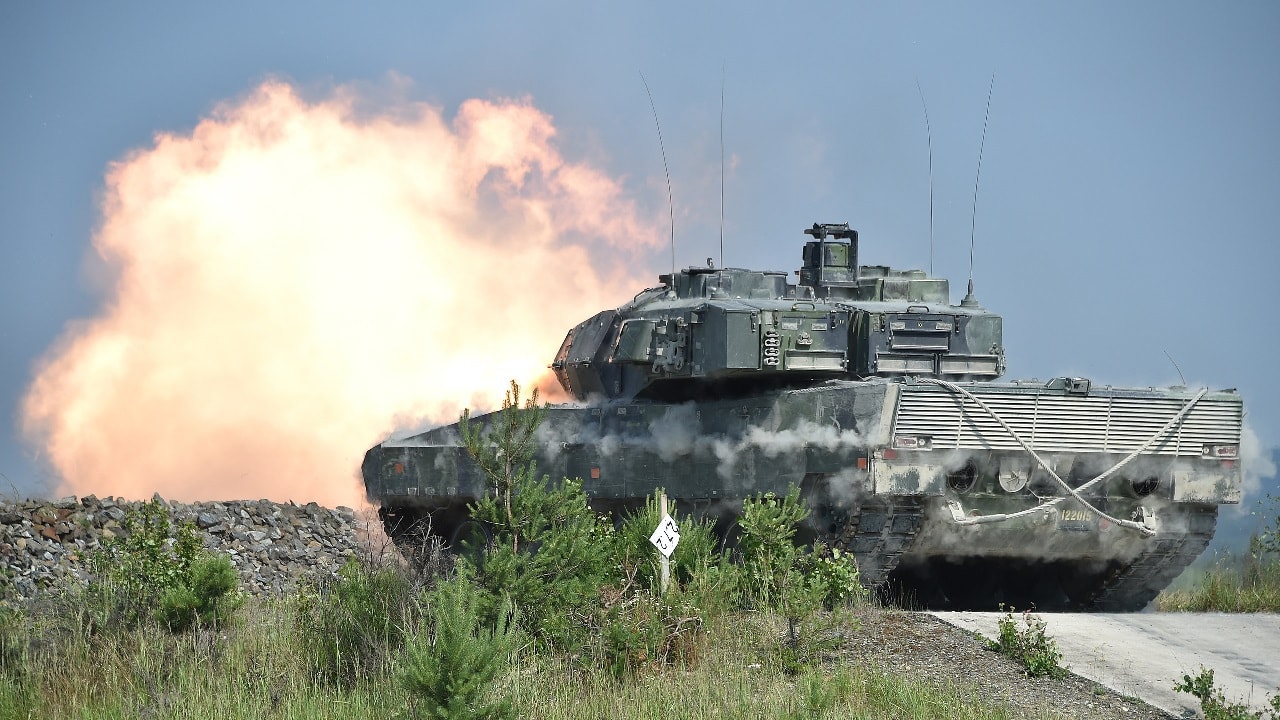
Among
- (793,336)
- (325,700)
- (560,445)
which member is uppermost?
(793,336)

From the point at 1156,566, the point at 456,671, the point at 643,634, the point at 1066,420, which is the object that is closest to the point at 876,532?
the point at 1066,420

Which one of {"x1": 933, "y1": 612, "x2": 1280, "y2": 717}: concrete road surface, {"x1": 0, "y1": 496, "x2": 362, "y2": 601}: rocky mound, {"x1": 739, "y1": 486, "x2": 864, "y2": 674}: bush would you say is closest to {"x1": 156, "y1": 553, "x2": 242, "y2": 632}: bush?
{"x1": 0, "y1": 496, "x2": 362, "y2": 601}: rocky mound

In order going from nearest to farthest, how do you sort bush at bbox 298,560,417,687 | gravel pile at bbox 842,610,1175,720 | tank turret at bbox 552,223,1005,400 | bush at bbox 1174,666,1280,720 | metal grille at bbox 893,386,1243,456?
bush at bbox 1174,666,1280,720 < gravel pile at bbox 842,610,1175,720 < bush at bbox 298,560,417,687 < metal grille at bbox 893,386,1243,456 < tank turret at bbox 552,223,1005,400

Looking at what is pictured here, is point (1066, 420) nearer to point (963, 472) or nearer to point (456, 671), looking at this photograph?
point (963, 472)

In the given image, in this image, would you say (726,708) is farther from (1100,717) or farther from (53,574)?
(53,574)

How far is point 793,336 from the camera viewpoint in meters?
16.6

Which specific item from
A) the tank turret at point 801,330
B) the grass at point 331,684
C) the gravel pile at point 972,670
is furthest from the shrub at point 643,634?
the tank turret at point 801,330

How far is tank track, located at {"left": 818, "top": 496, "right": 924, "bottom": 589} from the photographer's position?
49.2 ft

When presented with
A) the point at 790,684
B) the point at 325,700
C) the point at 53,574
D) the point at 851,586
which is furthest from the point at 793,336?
the point at 53,574

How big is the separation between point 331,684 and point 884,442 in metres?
5.16

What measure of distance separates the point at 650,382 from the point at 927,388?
3.69m

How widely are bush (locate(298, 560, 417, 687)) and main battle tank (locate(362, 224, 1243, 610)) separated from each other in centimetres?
395

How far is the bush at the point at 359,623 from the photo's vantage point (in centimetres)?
1269

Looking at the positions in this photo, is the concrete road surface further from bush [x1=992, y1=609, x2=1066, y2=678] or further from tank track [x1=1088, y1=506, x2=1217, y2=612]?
tank track [x1=1088, y1=506, x2=1217, y2=612]
